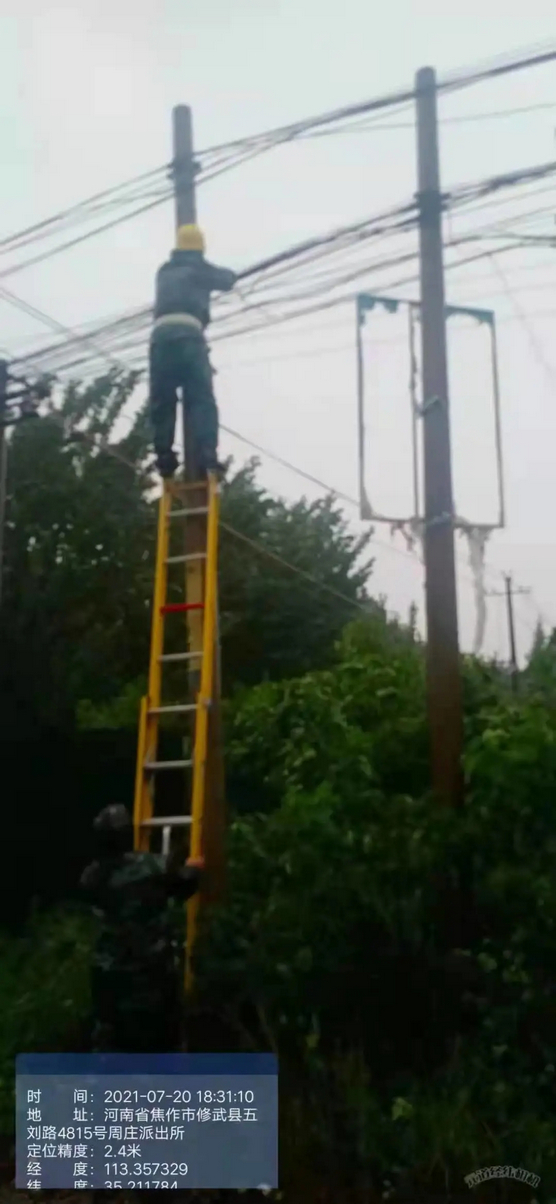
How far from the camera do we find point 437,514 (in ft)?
14.6

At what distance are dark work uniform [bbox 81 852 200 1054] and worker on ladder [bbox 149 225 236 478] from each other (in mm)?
1581

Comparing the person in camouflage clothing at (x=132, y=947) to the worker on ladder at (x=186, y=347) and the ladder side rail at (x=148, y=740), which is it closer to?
the ladder side rail at (x=148, y=740)

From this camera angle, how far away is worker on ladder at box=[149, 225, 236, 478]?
436 cm

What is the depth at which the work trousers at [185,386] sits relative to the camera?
4.35 meters

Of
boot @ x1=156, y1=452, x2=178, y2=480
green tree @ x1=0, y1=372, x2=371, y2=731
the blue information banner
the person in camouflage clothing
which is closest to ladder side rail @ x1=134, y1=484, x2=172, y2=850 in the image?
the person in camouflage clothing

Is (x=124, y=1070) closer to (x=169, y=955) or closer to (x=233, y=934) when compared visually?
(x=169, y=955)

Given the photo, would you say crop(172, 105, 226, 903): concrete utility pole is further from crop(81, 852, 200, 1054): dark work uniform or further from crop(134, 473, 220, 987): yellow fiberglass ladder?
crop(81, 852, 200, 1054): dark work uniform

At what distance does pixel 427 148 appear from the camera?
4.64 m

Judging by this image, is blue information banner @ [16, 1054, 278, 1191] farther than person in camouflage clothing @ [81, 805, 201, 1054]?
No

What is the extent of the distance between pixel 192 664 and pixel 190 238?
1.68 metres

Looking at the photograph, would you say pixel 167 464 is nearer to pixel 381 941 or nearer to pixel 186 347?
pixel 186 347

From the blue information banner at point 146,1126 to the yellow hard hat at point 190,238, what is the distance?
2.95 meters

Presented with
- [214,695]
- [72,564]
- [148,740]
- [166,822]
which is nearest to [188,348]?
[214,695]

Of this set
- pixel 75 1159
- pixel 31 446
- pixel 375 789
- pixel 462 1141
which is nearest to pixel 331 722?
pixel 375 789
